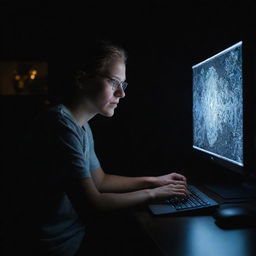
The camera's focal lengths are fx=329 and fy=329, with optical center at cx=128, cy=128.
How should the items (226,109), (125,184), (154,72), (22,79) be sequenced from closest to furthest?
(226,109) < (125,184) < (154,72) < (22,79)

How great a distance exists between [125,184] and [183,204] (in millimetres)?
406

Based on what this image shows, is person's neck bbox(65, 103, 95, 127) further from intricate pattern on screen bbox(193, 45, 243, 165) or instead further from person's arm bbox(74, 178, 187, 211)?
intricate pattern on screen bbox(193, 45, 243, 165)

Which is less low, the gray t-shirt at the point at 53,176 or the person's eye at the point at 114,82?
the person's eye at the point at 114,82

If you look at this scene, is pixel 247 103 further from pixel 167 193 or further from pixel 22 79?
pixel 22 79

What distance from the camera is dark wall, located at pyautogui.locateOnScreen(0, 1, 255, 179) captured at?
1871 mm

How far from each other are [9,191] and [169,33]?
123 centimetres

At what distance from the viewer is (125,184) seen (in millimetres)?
1455

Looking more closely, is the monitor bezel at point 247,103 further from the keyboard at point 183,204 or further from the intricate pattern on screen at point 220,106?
the keyboard at point 183,204

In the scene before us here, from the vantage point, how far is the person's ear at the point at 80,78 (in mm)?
1321

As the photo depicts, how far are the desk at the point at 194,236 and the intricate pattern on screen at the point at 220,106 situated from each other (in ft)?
0.92

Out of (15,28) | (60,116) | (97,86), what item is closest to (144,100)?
(97,86)

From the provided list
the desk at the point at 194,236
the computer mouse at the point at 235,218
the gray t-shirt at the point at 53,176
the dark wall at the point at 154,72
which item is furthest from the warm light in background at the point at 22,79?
the computer mouse at the point at 235,218

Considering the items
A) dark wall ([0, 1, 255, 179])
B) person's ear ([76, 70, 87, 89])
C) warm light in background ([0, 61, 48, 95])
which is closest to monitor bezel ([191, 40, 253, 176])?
person's ear ([76, 70, 87, 89])

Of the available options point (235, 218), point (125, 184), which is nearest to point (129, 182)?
point (125, 184)
